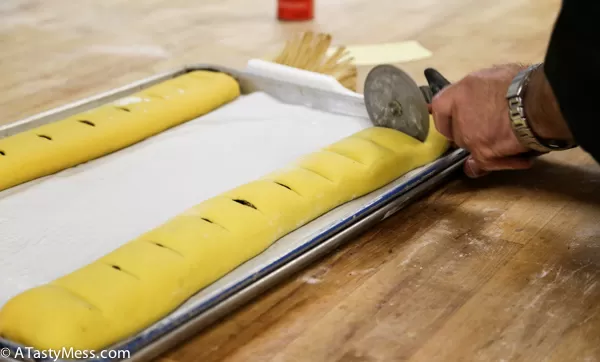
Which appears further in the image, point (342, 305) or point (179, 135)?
point (179, 135)

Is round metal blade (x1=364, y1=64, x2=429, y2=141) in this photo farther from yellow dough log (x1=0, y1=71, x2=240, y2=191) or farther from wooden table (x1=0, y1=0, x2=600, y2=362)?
yellow dough log (x1=0, y1=71, x2=240, y2=191)

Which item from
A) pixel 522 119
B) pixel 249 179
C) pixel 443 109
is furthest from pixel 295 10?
pixel 522 119

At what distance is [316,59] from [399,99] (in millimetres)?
458

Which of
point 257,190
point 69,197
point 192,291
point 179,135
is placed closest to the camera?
point 192,291

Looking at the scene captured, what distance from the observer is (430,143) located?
147 centimetres

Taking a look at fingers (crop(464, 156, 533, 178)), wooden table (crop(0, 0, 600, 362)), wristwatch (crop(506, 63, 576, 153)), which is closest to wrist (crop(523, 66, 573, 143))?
wristwatch (crop(506, 63, 576, 153))

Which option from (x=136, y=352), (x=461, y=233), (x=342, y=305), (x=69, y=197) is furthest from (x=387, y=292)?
(x=69, y=197)

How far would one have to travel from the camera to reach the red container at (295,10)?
2842 mm

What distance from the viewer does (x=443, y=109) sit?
130 centimetres

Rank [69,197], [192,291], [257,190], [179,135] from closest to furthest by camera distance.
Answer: [192,291]
[257,190]
[69,197]
[179,135]

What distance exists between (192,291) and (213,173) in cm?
43

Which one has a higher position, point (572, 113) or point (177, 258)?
point (572, 113)

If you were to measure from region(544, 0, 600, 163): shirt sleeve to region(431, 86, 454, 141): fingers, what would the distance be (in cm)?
35

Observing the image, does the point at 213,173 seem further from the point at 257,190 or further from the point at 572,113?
the point at 572,113
